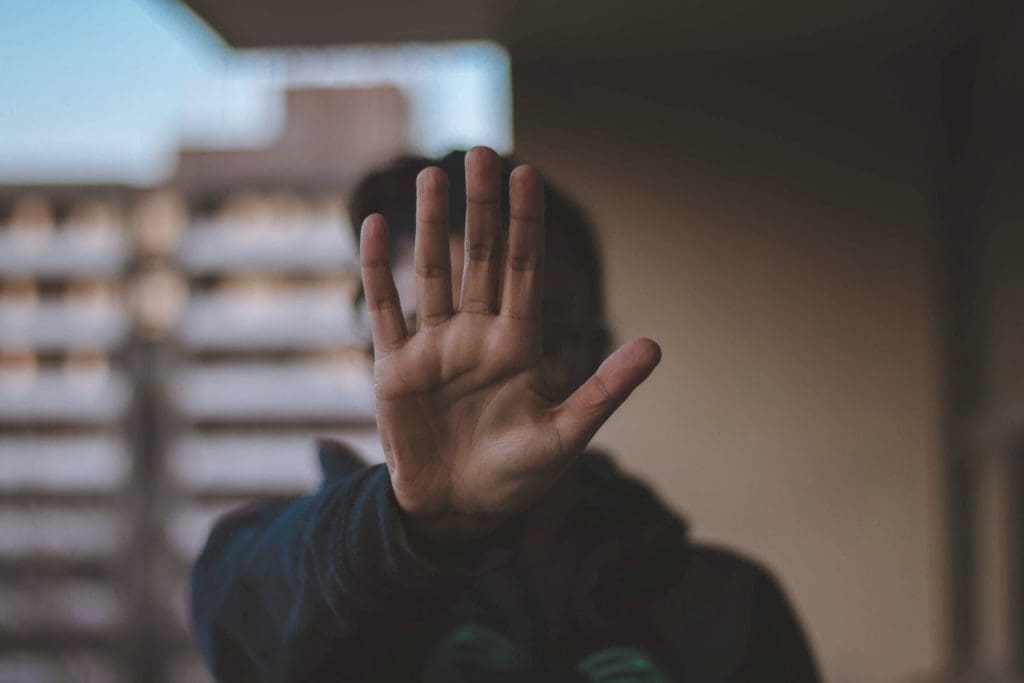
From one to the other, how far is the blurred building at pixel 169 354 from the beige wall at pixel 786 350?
23872 millimetres

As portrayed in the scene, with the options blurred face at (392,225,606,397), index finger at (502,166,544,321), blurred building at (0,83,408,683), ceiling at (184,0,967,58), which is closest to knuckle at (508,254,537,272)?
index finger at (502,166,544,321)

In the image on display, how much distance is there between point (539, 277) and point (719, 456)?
1166 mm

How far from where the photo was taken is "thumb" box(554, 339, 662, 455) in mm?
613

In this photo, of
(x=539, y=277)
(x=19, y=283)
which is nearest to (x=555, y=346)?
(x=539, y=277)

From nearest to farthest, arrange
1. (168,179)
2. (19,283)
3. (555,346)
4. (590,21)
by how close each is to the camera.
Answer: (555,346)
(590,21)
(168,179)
(19,283)

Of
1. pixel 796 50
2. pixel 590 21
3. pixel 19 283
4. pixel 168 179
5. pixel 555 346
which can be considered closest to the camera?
pixel 555 346

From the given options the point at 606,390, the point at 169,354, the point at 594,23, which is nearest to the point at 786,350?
the point at 594,23

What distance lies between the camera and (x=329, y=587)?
2.21ft

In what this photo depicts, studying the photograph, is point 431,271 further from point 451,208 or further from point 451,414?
point 451,208

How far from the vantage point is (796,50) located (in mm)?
1665

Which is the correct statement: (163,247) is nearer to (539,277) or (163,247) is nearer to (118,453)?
(118,453)

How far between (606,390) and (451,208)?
0.32 meters

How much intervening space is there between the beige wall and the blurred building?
23.9 m

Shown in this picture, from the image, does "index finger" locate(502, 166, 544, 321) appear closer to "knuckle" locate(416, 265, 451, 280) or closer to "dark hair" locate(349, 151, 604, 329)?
"knuckle" locate(416, 265, 451, 280)
